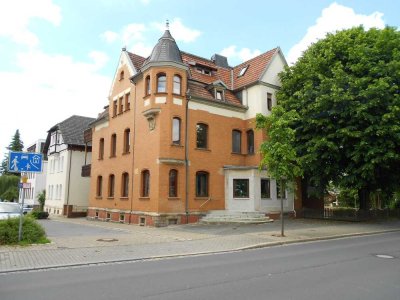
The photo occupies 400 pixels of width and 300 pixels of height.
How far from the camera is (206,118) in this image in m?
26.6

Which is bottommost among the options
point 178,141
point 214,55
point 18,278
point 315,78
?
point 18,278

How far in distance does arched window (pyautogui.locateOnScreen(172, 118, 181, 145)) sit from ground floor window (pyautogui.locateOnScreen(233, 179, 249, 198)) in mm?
5250

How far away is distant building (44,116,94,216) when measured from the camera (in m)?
38.9

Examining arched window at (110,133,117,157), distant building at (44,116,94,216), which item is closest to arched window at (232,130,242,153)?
arched window at (110,133,117,157)

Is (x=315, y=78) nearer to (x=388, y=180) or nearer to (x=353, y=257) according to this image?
(x=388, y=180)

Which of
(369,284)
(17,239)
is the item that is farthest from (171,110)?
(369,284)

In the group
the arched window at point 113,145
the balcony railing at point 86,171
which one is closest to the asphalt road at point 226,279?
the arched window at point 113,145

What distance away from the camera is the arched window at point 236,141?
28.5m

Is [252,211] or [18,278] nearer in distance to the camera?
[18,278]

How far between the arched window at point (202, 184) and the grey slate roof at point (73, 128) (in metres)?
19.0

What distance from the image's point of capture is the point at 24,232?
13.5 m

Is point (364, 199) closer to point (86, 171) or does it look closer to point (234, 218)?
point (234, 218)

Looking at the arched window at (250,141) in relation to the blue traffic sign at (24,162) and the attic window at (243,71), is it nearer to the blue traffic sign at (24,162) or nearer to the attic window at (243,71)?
the attic window at (243,71)

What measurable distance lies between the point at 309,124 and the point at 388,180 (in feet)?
20.6
